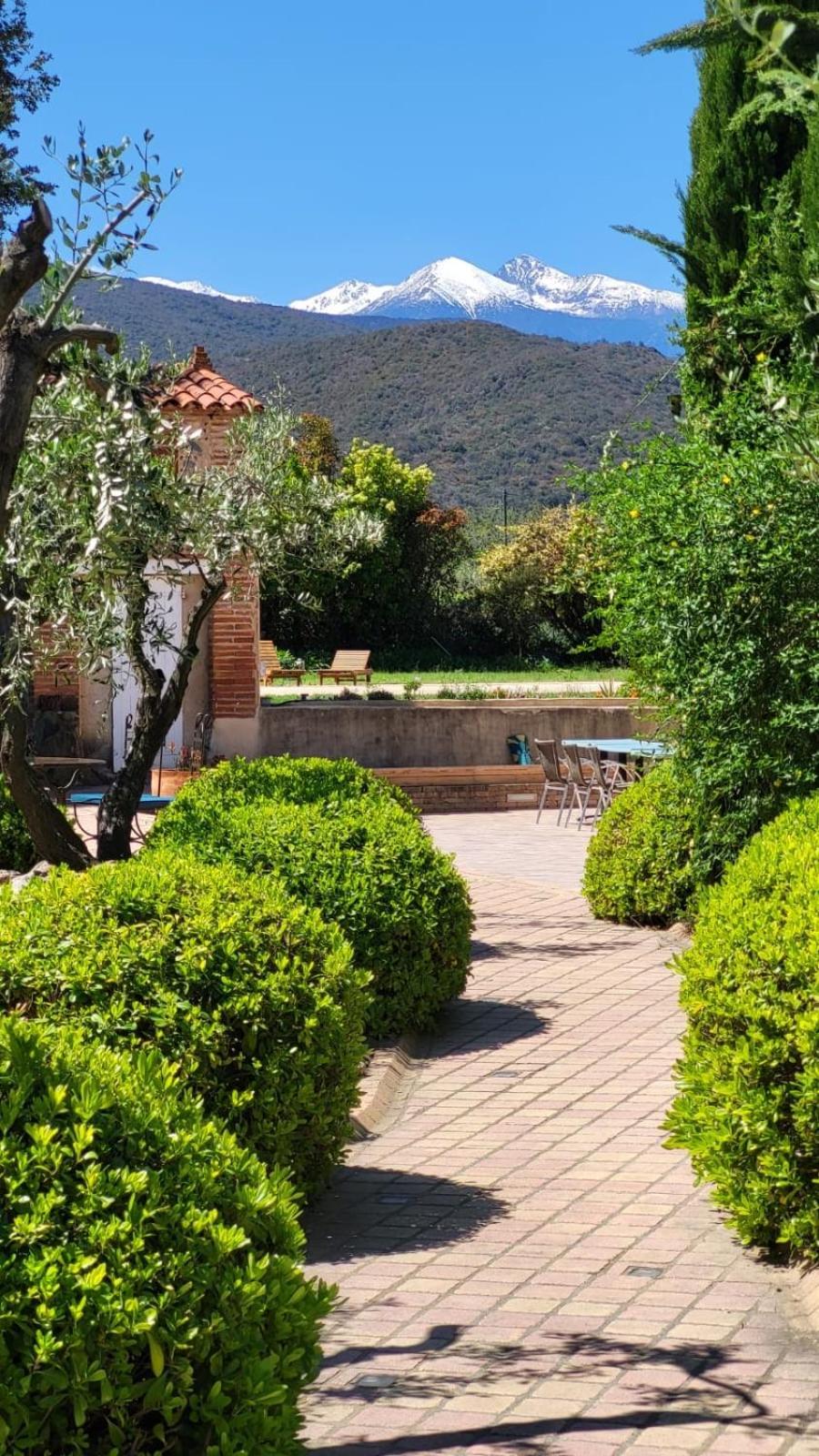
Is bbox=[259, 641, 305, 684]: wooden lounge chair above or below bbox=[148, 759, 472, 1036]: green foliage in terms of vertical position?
above

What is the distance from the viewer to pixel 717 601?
9.51 meters

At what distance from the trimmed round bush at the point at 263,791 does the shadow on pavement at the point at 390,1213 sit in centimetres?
284

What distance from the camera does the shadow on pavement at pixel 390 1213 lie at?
17.4 feet

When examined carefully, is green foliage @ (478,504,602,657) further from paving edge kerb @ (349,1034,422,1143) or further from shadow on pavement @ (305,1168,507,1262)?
shadow on pavement @ (305,1168,507,1262)

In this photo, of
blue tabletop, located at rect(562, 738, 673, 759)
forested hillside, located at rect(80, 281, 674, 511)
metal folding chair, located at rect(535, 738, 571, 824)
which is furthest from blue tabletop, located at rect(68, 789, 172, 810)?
forested hillside, located at rect(80, 281, 674, 511)

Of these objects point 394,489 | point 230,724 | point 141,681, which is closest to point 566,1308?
point 141,681

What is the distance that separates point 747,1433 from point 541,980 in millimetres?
5760

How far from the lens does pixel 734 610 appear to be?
953 cm

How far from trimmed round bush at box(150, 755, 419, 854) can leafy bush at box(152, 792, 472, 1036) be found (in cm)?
5

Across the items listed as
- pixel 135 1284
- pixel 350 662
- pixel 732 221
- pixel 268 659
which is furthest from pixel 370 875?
pixel 268 659

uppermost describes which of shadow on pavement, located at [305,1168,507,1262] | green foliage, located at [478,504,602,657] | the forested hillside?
the forested hillside

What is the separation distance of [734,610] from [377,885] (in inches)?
113

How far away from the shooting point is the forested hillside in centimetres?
7756

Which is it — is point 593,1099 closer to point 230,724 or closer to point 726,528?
point 726,528
